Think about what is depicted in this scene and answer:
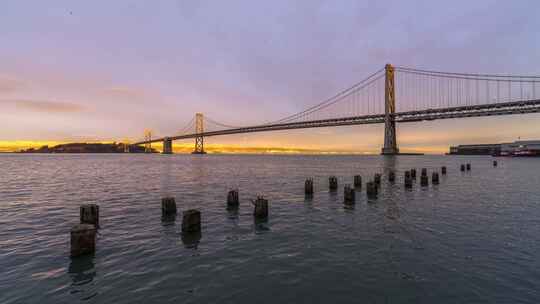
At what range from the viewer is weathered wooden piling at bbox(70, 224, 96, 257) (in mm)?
6383

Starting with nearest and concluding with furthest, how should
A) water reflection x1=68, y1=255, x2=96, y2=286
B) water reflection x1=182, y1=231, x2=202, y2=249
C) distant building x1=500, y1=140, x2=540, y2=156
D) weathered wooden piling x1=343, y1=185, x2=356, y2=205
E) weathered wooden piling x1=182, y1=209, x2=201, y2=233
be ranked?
water reflection x1=68, y1=255, x2=96, y2=286
water reflection x1=182, y1=231, x2=202, y2=249
weathered wooden piling x1=182, y1=209, x2=201, y2=233
weathered wooden piling x1=343, y1=185, x2=356, y2=205
distant building x1=500, y1=140, x2=540, y2=156

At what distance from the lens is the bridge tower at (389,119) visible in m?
79.9

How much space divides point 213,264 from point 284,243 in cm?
222

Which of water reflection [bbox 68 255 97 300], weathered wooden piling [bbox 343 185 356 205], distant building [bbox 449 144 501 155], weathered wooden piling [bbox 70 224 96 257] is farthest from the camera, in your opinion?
distant building [bbox 449 144 501 155]

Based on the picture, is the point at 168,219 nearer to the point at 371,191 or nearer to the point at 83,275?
the point at 83,275

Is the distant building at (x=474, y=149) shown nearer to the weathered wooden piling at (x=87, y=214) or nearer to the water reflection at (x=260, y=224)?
the water reflection at (x=260, y=224)

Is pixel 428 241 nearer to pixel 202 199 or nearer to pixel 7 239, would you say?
pixel 202 199

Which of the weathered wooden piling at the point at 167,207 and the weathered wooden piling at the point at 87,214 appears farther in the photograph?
the weathered wooden piling at the point at 167,207

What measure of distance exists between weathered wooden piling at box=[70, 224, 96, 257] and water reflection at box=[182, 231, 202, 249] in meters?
2.22

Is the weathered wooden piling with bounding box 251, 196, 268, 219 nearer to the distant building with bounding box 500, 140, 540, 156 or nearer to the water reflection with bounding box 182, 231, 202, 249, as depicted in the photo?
the water reflection with bounding box 182, 231, 202, 249

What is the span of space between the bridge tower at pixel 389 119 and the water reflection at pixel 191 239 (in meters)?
80.3

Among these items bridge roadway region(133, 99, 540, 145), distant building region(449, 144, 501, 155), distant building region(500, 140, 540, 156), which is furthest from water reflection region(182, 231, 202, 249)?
distant building region(449, 144, 501, 155)

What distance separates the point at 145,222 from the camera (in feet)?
32.0

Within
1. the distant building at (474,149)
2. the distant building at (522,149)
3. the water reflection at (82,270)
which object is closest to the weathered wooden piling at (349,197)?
the water reflection at (82,270)
